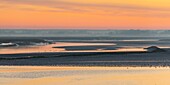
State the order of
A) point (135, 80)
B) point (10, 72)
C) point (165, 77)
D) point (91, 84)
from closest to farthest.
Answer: point (91, 84) → point (135, 80) → point (165, 77) → point (10, 72)

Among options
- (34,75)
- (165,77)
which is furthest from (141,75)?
(34,75)

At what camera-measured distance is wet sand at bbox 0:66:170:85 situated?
37.2 meters

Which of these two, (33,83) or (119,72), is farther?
(119,72)

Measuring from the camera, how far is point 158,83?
121 ft

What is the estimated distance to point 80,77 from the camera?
4084cm

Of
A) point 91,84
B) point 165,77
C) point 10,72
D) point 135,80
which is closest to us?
point 91,84

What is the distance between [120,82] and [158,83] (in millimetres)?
3101

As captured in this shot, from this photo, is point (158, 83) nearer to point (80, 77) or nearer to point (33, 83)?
point (80, 77)

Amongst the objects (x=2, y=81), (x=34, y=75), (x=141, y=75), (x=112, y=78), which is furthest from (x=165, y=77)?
(x=2, y=81)

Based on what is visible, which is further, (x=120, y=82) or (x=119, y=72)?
(x=119, y=72)

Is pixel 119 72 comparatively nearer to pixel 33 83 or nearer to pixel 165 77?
pixel 165 77

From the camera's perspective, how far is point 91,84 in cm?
3606

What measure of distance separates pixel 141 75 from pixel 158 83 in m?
5.67

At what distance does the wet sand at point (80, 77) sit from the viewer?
37.2 meters
